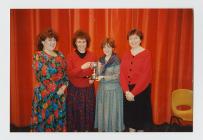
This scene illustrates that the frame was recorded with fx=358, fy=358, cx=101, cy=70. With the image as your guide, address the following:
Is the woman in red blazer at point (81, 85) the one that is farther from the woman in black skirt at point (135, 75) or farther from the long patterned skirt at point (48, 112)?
the woman in black skirt at point (135, 75)

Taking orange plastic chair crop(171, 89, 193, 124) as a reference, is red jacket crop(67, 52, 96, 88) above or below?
above

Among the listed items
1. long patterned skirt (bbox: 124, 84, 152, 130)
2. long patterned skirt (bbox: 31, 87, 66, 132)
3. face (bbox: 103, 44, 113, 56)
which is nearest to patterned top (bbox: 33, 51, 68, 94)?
long patterned skirt (bbox: 31, 87, 66, 132)

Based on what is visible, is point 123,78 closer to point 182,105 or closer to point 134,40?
point 134,40

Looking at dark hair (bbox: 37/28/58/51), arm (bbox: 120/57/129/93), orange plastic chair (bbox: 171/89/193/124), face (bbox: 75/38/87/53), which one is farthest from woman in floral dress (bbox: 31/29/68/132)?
orange plastic chair (bbox: 171/89/193/124)

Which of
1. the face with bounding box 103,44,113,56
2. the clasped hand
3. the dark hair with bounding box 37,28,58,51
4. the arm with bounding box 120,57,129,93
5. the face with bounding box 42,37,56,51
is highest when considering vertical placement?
the dark hair with bounding box 37,28,58,51

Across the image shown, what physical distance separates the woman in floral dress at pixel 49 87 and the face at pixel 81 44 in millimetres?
152

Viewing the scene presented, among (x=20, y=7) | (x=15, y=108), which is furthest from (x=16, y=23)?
(x=15, y=108)

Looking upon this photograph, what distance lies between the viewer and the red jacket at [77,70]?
114 inches

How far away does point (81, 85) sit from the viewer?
9.51 feet

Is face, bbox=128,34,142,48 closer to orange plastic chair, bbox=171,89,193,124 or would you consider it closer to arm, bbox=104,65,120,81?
arm, bbox=104,65,120,81

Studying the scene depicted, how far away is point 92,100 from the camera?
9.50 feet

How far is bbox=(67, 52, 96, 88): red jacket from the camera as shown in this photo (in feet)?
9.49

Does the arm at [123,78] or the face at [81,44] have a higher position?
the face at [81,44]

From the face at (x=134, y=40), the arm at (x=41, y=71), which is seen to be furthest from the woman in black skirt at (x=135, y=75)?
the arm at (x=41, y=71)
